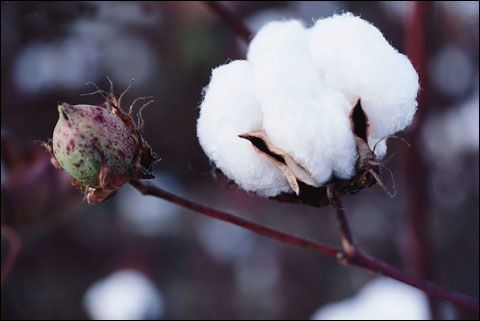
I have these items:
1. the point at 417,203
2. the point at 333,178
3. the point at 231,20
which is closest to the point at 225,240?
the point at 417,203

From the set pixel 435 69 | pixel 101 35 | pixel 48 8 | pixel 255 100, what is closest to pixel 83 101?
pixel 101 35

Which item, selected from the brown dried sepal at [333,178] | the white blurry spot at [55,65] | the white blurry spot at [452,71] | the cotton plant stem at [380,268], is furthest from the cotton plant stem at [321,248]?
the white blurry spot at [452,71]

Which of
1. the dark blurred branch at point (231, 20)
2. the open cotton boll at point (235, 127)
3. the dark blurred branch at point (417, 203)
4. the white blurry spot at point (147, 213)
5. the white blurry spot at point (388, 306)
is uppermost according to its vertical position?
the dark blurred branch at point (231, 20)

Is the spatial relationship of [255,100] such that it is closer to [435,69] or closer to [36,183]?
[36,183]

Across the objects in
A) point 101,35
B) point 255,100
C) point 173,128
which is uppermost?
point 255,100

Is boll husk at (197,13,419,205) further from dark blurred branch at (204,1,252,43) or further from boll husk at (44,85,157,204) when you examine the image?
dark blurred branch at (204,1,252,43)

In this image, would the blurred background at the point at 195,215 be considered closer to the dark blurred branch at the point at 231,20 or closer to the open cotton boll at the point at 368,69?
the dark blurred branch at the point at 231,20

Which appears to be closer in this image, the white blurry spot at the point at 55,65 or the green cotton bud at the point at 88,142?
the green cotton bud at the point at 88,142

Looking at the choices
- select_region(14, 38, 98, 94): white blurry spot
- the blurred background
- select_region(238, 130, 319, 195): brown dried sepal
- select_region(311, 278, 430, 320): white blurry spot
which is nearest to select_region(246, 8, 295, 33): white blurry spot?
the blurred background
